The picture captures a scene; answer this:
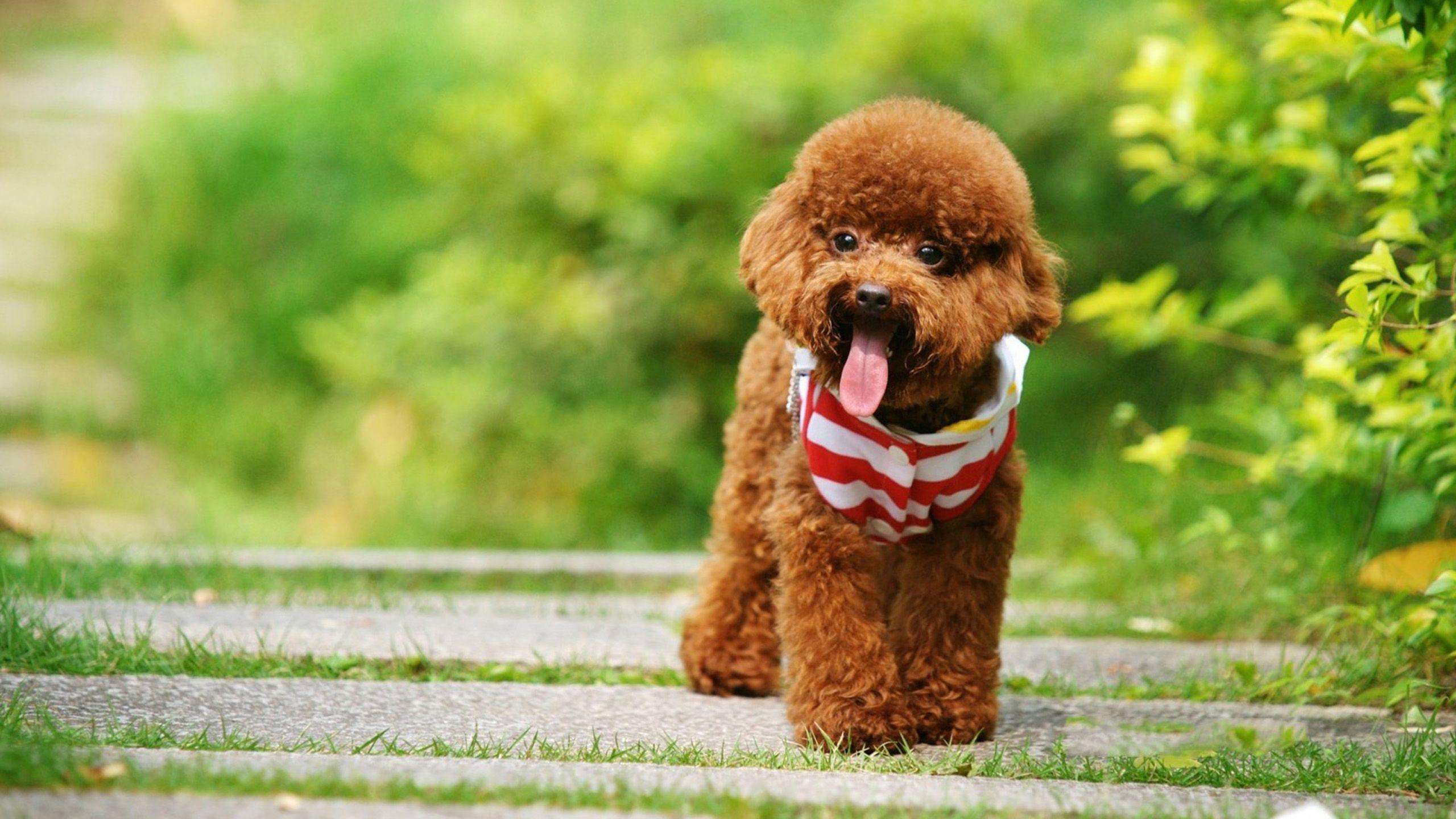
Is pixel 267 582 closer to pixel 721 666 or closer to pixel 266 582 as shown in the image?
pixel 266 582

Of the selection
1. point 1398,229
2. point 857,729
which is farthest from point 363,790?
point 1398,229

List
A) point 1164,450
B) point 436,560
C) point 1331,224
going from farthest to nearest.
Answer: point 436,560 < point 1331,224 < point 1164,450

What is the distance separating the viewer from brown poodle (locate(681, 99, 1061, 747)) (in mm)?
2863

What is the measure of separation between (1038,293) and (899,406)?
1.37 feet

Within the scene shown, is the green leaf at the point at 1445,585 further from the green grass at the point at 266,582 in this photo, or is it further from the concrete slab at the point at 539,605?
the green grass at the point at 266,582

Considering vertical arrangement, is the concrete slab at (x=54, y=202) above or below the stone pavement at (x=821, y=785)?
above

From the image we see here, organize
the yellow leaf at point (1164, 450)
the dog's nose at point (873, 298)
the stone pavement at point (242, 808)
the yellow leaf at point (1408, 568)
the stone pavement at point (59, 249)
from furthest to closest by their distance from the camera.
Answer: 1. the stone pavement at point (59, 249)
2. the yellow leaf at point (1164, 450)
3. the yellow leaf at point (1408, 568)
4. the dog's nose at point (873, 298)
5. the stone pavement at point (242, 808)

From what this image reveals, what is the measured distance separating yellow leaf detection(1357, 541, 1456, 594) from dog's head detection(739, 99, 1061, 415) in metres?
1.50

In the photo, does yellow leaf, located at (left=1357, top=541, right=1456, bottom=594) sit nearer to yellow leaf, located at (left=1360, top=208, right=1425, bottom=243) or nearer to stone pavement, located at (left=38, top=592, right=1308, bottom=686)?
stone pavement, located at (left=38, top=592, right=1308, bottom=686)

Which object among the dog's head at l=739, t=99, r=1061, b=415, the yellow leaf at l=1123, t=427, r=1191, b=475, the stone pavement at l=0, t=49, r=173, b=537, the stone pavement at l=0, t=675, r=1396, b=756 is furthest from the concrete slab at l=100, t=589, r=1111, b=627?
the stone pavement at l=0, t=49, r=173, b=537

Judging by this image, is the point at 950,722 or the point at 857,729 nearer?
the point at 857,729

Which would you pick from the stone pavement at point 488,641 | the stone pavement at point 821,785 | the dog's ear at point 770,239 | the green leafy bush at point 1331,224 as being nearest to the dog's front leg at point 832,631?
the stone pavement at point 821,785

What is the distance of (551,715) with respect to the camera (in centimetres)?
313

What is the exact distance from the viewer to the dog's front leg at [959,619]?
305 cm
